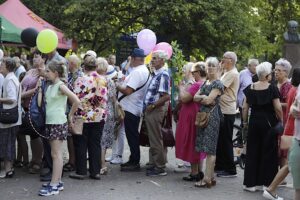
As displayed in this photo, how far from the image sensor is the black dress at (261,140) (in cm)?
677

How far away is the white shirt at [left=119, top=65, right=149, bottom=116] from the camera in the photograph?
7.89m

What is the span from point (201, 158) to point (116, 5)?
1427 cm

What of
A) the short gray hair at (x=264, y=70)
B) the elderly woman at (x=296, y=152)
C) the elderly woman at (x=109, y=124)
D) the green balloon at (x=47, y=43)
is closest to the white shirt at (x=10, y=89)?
the green balloon at (x=47, y=43)

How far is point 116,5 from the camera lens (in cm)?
2078

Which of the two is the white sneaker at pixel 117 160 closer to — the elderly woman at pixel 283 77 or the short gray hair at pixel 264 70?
the elderly woman at pixel 283 77

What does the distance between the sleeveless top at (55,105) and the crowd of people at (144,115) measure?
12mm

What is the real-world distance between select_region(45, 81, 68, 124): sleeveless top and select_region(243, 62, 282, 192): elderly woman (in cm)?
242

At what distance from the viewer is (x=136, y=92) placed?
8039 mm

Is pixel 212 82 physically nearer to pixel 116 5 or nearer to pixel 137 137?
pixel 137 137

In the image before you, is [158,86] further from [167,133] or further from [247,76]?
[247,76]

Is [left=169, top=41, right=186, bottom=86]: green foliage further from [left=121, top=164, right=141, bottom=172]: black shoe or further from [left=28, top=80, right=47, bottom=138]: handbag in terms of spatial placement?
[left=28, top=80, right=47, bottom=138]: handbag

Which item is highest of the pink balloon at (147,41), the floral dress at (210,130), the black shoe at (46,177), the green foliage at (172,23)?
the green foliage at (172,23)

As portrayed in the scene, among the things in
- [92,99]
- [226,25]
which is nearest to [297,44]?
[226,25]

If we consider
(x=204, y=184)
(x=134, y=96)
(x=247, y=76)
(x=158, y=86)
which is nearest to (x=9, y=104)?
(x=134, y=96)
